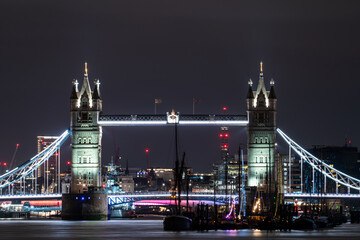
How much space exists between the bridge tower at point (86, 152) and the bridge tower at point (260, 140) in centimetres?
2127

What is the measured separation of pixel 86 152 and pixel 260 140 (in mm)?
24713

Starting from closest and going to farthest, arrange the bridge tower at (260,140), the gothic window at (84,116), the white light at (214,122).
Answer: the white light at (214,122) → the bridge tower at (260,140) → the gothic window at (84,116)

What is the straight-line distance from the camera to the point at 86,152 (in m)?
145

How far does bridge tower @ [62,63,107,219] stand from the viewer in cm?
14338

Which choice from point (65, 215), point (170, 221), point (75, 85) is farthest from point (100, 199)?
point (170, 221)

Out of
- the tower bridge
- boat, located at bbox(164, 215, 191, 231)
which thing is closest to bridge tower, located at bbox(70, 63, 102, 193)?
the tower bridge

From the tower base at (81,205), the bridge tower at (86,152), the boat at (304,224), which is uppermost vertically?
the bridge tower at (86,152)

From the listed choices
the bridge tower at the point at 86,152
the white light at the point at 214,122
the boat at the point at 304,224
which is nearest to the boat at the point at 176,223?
the boat at the point at 304,224

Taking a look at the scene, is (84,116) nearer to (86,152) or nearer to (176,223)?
(86,152)

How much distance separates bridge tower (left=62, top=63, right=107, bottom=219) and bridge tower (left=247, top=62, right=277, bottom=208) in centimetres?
2127

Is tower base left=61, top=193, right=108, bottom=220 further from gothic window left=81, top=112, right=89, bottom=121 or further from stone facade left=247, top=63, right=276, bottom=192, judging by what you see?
Answer: stone facade left=247, top=63, right=276, bottom=192

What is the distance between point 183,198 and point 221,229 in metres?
43.6

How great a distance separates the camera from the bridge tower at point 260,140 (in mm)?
144500

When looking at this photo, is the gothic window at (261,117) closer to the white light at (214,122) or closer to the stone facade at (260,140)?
the stone facade at (260,140)
